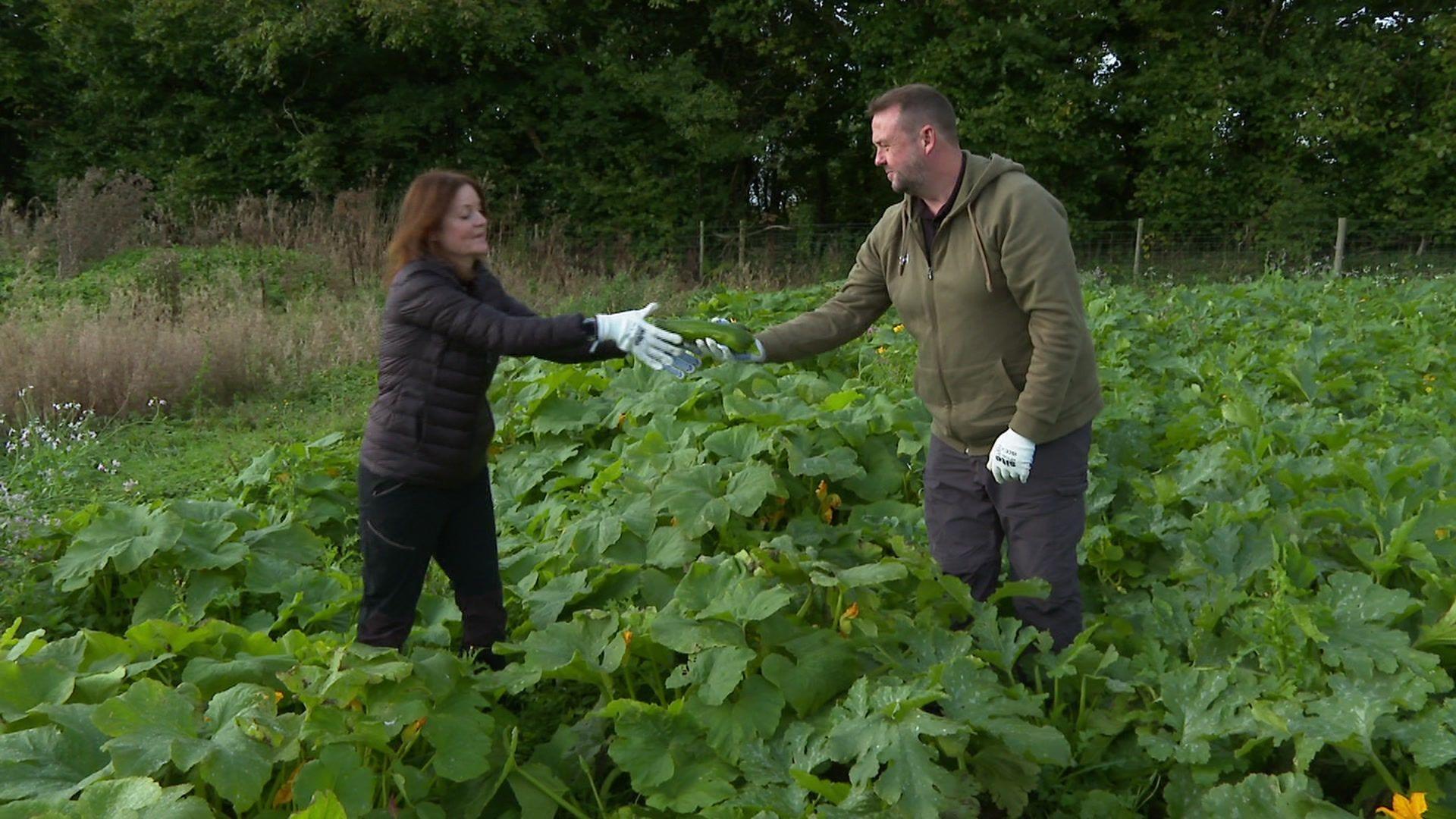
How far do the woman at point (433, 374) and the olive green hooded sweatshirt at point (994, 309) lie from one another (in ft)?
2.85

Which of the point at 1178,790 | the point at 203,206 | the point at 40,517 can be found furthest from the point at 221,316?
the point at 203,206

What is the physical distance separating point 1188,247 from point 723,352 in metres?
20.6

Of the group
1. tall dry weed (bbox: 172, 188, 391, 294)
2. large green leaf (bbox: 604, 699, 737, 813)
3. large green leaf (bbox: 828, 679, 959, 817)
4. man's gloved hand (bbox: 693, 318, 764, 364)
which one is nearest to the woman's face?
man's gloved hand (bbox: 693, 318, 764, 364)

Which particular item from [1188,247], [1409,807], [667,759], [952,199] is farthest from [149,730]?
[1188,247]

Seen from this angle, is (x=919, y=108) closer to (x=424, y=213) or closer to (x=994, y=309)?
(x=994, y=309)

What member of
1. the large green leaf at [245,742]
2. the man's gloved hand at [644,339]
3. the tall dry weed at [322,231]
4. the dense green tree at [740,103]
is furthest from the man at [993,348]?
the dense green tree at [740,103]

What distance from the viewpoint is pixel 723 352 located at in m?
4.32

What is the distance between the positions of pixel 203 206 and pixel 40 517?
1629cm

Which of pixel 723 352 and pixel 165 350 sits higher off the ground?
pixel 723 352

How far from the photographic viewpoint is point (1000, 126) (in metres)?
21.8

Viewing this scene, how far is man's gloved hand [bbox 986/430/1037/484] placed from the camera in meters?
3.65

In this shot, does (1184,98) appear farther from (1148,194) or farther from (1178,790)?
(1178,790)

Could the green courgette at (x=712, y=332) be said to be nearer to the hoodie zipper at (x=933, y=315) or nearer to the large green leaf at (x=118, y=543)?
the hoodie zipper at (x=933, y=315)

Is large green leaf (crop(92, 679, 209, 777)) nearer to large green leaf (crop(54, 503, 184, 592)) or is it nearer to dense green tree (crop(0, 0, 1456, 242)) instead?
large green leaf (crop(54, 503, 184, 592))
